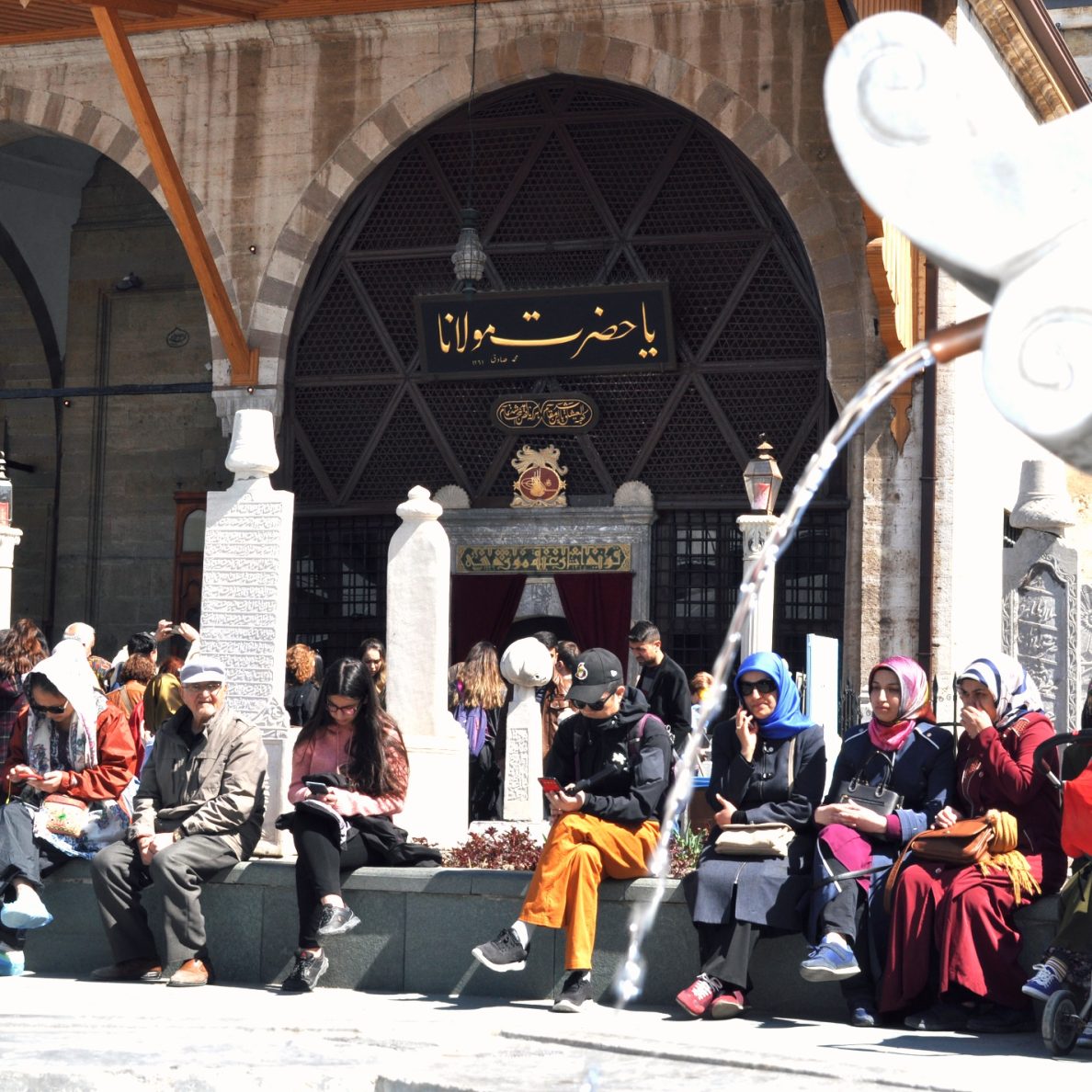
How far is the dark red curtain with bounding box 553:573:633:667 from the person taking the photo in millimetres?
16422

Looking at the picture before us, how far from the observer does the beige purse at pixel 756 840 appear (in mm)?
6984

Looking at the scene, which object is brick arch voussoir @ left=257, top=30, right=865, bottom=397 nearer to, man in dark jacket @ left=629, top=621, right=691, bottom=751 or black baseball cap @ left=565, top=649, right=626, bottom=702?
man in dark jacket @ left=629, top=621, right=691, bottom=751

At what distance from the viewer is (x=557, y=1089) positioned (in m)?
5.59

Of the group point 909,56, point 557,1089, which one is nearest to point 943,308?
point 557,1089

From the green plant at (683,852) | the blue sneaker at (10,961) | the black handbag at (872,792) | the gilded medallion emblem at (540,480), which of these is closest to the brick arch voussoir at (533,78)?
the gilded medallion emblem at (540,480)

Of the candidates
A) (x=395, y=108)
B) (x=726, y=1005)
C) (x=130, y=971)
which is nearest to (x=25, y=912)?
(x=130, y=971)

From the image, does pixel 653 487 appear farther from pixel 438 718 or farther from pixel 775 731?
pixel 775 731

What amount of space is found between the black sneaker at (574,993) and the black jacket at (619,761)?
24.2 inches

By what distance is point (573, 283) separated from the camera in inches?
643

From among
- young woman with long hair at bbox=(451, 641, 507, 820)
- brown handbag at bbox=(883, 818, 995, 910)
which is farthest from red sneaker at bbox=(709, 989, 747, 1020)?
young woman with long hair at bbox=(451, 641, 507, 820)

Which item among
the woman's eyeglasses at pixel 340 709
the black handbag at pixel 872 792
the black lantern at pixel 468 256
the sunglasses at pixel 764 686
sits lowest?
the black handbag at pixel 872 792

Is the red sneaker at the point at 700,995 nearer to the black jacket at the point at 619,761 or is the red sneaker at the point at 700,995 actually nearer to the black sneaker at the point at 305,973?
the black jacket at the point at 619,761

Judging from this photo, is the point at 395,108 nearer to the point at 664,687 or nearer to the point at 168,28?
the point at 168,28

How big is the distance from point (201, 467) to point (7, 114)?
453 cm
